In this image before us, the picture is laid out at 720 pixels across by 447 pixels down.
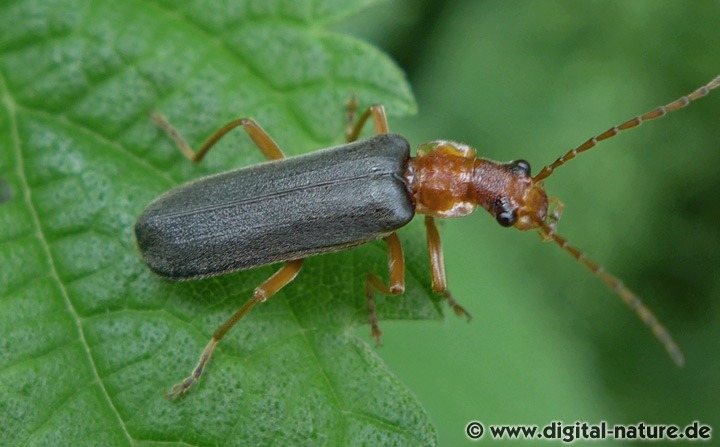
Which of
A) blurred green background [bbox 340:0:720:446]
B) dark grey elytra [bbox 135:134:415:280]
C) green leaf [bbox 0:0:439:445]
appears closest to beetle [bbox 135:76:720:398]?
dark grey elytra [bbox 135:134:415:280]

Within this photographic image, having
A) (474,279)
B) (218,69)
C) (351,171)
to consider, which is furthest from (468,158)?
(218,69)

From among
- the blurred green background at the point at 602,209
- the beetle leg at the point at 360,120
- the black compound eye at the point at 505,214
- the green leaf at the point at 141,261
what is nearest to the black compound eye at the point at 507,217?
the black compound eye at the point at 505,214

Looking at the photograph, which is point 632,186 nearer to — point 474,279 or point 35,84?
point 474,279

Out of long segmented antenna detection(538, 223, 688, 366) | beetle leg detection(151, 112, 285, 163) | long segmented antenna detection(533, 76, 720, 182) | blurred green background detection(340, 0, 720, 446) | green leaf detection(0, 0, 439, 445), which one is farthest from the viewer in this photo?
blurred green background detection(340, 0, 720, 446)

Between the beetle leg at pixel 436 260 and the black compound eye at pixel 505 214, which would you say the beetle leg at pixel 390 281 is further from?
the black compound eye at pixel 505 214

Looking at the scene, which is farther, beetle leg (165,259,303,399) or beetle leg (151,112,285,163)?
beetle leg (151,112,285,163)

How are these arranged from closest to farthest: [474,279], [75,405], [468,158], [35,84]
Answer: [75,405]
[35,84]
[468,158]
[474,279]

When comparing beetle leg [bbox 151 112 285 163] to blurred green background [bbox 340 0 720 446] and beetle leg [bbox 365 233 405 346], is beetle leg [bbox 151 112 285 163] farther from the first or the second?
blurred green background [bbox 340 0 720 446]
